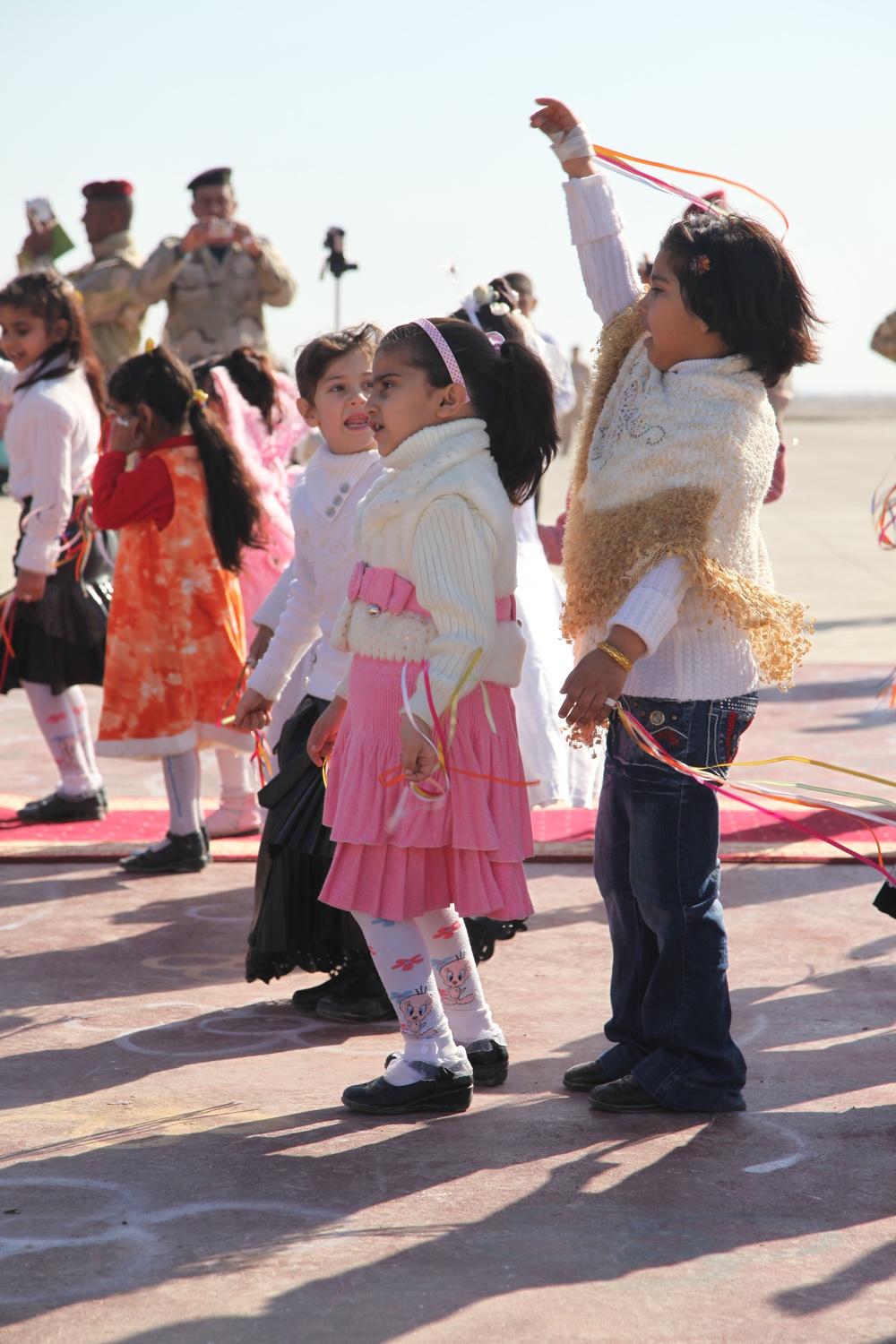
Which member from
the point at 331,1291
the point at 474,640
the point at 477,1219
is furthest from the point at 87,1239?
the point at 474,640

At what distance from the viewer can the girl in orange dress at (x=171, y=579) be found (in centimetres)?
436

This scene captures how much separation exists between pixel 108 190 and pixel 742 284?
6165 mm

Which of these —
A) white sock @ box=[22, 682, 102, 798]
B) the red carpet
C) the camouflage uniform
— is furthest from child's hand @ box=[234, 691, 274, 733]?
the camouflage uniform

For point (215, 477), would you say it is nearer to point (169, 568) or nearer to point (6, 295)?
point (169, 568)

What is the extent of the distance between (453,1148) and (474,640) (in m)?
0.86

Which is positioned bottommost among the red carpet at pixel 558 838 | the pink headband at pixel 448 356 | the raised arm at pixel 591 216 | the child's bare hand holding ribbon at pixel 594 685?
the red carpet at pixel 558 838

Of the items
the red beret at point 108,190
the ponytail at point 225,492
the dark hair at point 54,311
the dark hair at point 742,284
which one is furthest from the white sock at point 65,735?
the red beret at point 108,190

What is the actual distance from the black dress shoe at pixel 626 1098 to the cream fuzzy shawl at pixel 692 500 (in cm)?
78

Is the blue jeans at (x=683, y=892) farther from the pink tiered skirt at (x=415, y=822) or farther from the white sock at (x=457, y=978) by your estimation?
the white sock at (x=457, y=978)

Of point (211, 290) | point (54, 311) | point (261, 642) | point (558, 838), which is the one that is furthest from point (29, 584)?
point (211, 290)

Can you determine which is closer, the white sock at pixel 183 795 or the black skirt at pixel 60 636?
the white sock at pixel 183 795

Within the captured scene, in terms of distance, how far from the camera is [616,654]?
2434mm

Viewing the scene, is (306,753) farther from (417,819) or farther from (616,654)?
(616,654)

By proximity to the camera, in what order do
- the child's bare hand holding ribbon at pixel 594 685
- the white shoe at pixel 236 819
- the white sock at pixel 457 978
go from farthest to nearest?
the white shoe at pixel 236 819
the white sock at pixel 457 978
the child's bare hand holding ribbon at pixel 594 685
